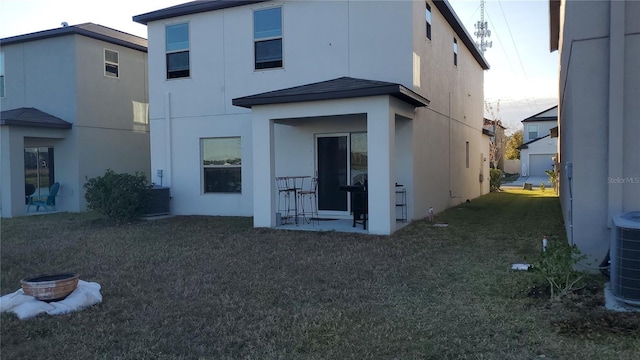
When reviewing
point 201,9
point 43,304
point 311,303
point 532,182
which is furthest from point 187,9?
point 532,182

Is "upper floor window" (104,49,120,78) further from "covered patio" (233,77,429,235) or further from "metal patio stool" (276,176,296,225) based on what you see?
"metal patio stool" (276,176,296,225)

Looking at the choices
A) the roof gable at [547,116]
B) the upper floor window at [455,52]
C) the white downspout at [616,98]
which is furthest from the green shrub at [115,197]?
the roof gable at [547,116]

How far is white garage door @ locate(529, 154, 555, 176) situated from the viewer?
130 feet

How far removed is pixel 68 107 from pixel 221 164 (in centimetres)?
620

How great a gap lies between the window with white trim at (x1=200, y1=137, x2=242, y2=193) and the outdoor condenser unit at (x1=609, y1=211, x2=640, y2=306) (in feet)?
30.9

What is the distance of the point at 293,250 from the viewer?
809 centimetres

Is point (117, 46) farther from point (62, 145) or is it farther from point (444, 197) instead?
point (444, 197)

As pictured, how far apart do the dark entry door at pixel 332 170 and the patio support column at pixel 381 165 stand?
7.22 ft

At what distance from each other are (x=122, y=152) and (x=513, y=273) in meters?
14.4

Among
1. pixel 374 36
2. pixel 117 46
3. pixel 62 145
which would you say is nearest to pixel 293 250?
pixel 374 36

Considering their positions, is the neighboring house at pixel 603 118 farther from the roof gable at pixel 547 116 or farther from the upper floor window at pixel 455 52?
the roof gable at pixel 547 116

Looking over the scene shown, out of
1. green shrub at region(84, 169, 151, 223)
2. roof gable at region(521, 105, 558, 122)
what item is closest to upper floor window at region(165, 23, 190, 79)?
green shrub at region(84, 169, 151, 223)

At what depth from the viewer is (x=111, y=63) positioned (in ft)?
53.2

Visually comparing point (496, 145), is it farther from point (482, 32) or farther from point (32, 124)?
point (32, 124)
